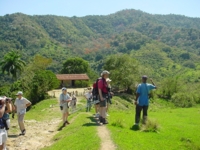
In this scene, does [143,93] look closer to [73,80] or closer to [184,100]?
[184,100]

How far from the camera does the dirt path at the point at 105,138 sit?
924 cm

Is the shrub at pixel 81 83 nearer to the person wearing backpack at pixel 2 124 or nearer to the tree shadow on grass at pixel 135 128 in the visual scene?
the tree shadow on grass at pixel 135 128

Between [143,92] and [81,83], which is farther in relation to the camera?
[81,83]

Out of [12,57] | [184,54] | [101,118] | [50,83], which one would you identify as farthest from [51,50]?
[101,118]

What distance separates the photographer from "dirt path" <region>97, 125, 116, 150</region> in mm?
9235

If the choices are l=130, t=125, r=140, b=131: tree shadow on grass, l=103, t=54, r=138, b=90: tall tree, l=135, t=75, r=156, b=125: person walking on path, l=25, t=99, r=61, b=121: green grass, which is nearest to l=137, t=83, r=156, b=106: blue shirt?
l=135, t=75, r=156, b=125: person walking on path

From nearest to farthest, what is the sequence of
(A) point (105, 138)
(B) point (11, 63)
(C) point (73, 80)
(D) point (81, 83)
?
(A) point (105, 138), (B) point (11, 63), (D) point (81, 83), (C) point (73, 80)

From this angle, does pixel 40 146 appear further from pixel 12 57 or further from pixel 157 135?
pixel 12 57


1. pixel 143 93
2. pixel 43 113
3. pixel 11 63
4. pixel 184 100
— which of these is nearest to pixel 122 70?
pixel 184 100

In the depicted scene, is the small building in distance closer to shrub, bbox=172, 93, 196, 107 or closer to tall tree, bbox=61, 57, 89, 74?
tall tree, bbox=61, 57, 89, 74

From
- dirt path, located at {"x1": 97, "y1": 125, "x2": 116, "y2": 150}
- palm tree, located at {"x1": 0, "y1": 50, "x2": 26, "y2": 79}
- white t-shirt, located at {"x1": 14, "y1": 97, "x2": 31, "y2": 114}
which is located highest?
palm tree, located at {"x1": 0, "y1": 50, "x2": 26, "y2": 79}

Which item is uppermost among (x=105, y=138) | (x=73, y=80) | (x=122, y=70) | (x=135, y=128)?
(x=122, y=70)

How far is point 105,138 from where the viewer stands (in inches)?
405

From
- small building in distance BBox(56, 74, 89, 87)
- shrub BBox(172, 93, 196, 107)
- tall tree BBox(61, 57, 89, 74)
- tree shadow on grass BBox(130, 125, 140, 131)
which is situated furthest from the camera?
tall tree BBox(61, 57, 89, 74)
